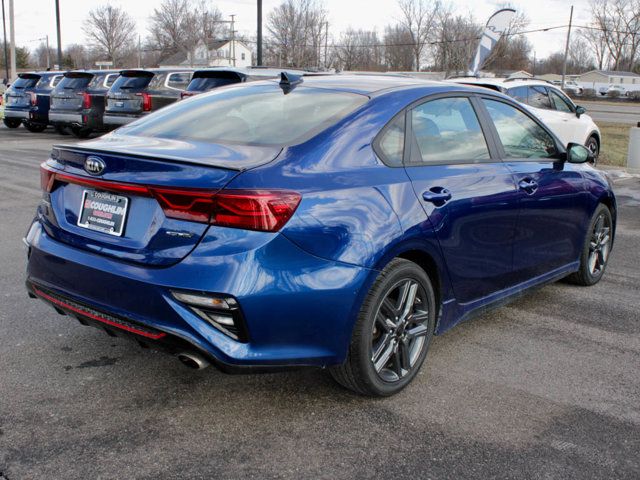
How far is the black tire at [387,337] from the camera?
322cm

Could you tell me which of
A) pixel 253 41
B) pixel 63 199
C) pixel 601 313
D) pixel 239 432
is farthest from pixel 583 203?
pixel 253 41

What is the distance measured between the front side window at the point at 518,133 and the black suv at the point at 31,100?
19.0m

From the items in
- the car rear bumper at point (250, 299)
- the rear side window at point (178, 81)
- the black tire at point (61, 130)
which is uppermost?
the rear side window at point (178, 81)

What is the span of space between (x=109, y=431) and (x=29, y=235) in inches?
46.7

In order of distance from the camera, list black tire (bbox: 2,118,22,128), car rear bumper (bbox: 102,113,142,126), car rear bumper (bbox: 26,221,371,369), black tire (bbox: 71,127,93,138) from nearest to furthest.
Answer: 1. car rear bumper (bbox: 26,221,371,369)
2. car rear bumper (bbox: 102,113,142,126)
3. black tire (bbox: 71,127,93,138)
4. black tire (bbox: 2,118,22,128)

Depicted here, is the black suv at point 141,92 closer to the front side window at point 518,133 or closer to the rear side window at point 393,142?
the front side window at point 518,133

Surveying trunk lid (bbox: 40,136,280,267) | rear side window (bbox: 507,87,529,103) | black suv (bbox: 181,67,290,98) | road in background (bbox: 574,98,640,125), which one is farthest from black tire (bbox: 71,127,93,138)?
road in background (bbox: 574,98,640,125)

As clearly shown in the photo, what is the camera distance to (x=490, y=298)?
164 inches

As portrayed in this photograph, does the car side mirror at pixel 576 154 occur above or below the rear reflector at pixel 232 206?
above

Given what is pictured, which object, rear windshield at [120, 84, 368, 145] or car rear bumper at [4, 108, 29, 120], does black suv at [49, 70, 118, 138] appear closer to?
car rear bumper at [4, 108, 29, 120]

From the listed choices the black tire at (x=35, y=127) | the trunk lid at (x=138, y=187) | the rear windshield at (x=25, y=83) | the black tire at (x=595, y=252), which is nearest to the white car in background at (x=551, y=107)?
the black tire at (x=595, y=252)

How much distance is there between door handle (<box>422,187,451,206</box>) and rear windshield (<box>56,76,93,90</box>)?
17481 millimetres

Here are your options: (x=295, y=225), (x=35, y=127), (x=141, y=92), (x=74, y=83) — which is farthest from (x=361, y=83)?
(x=35, y=127)

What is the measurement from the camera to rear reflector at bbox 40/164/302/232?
2.82 meters
